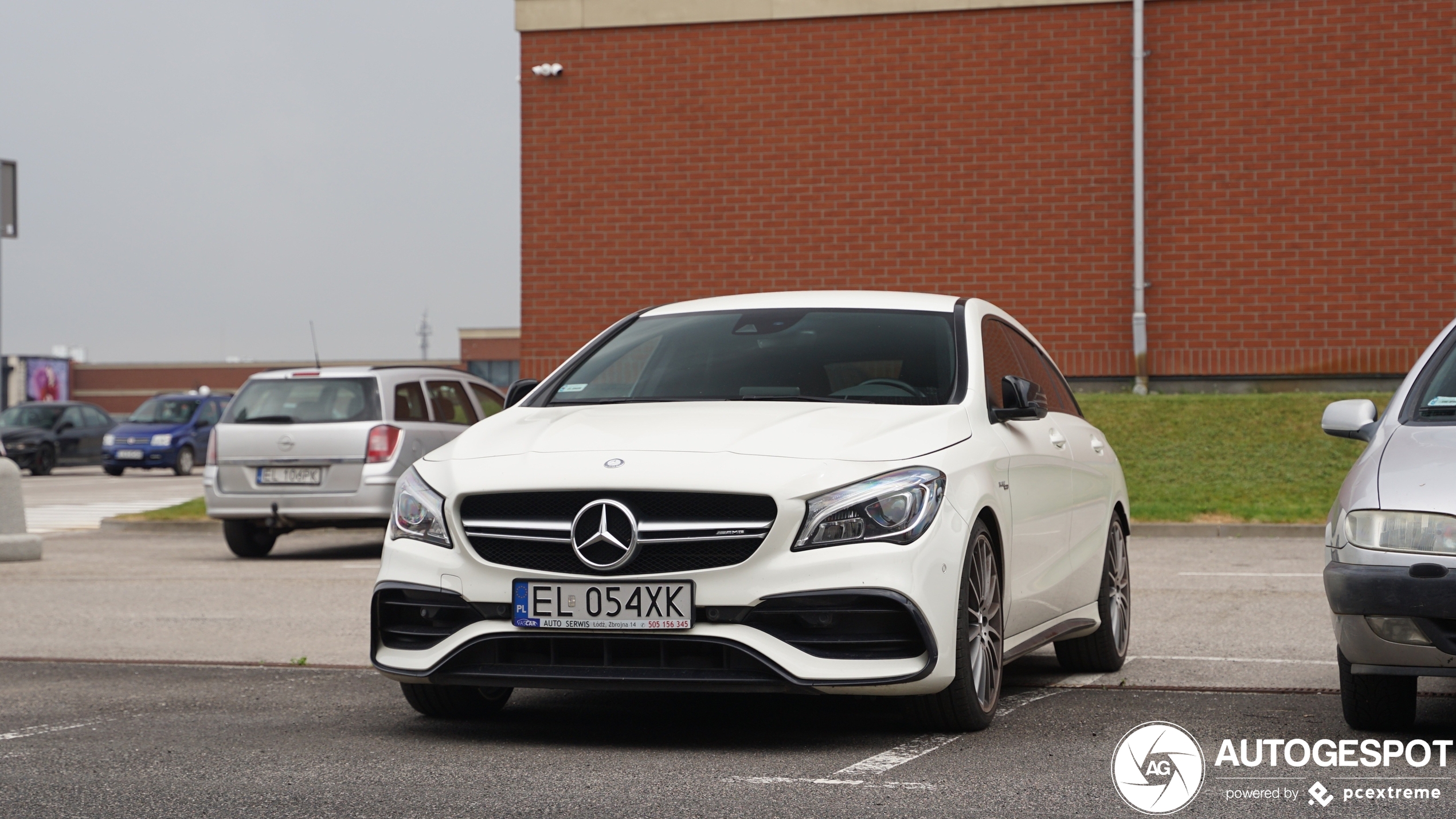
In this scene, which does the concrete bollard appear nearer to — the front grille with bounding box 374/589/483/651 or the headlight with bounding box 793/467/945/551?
the front grille with bounding box 374/589/483/651

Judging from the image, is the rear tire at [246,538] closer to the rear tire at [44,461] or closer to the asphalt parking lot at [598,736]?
the asphalt parking lot at [598,736]

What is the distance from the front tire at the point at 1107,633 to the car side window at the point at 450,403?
28.1 feet

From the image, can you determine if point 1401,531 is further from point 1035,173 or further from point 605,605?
point 1035,173

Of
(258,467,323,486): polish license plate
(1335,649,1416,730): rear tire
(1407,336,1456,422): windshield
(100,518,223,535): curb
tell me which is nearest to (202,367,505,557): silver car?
(258,467,323,486): polish license plate

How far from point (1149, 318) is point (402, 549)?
17029mm

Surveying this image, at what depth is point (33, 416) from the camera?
36812 millimetres

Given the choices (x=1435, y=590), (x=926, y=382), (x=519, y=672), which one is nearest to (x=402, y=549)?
(x=519, y=672)

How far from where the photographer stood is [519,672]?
5344 millimetres

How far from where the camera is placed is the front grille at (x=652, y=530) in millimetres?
5180

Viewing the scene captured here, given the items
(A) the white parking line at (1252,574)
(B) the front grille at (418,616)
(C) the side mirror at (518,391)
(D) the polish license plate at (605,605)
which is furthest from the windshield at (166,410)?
(D) the polish license plate at (605,605)

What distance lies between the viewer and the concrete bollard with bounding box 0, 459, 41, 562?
46.5 feet

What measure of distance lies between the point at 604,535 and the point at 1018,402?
1853 mm

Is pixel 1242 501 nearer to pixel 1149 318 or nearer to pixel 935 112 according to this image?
pixel 1149 318

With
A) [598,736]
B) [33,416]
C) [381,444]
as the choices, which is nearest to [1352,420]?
[598,736]
